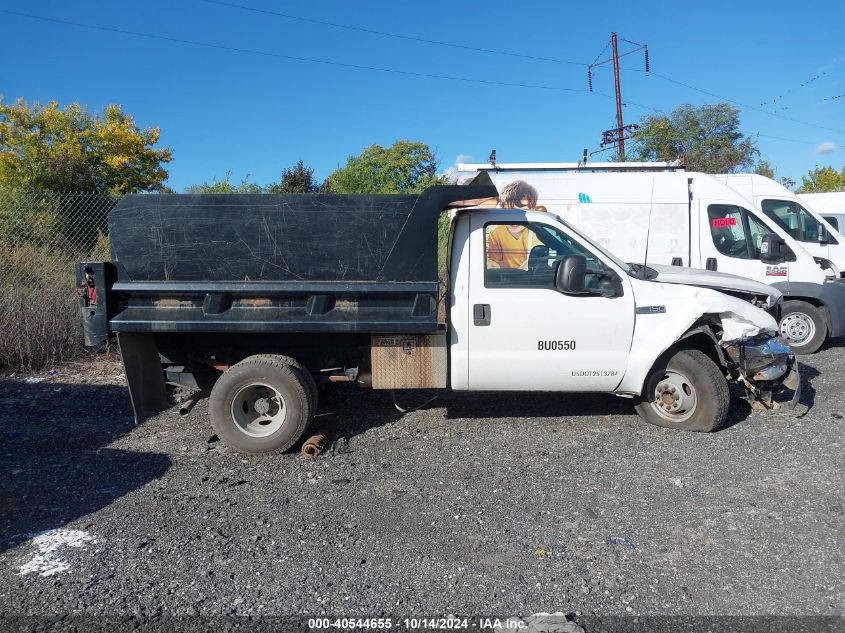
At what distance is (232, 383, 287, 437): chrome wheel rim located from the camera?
5383mm

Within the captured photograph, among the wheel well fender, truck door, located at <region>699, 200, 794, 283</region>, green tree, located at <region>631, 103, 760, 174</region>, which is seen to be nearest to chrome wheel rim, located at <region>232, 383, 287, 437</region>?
truck door, located at <region>699, 200, 794, 283</region>

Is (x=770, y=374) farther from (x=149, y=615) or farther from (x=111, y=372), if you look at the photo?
(x=111, y=372)

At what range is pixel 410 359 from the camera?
544 cm

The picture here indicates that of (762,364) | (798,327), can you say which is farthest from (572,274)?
(798,327)

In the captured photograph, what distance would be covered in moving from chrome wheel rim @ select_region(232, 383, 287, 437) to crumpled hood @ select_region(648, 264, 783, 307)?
139 inches

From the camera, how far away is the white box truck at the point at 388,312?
5160mm

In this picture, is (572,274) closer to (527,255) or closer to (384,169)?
(527,255)

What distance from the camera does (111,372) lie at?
8.12 m

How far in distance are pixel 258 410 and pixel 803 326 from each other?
8.03 meters

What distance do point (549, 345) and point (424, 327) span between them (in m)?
1.11

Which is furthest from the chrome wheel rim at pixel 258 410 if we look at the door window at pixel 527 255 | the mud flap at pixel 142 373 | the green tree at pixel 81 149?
the green tree at pixel 81 149

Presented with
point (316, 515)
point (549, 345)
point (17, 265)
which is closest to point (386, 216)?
point (549, 345)

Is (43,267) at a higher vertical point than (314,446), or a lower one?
higher

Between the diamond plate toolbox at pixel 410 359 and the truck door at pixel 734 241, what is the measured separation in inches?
228
